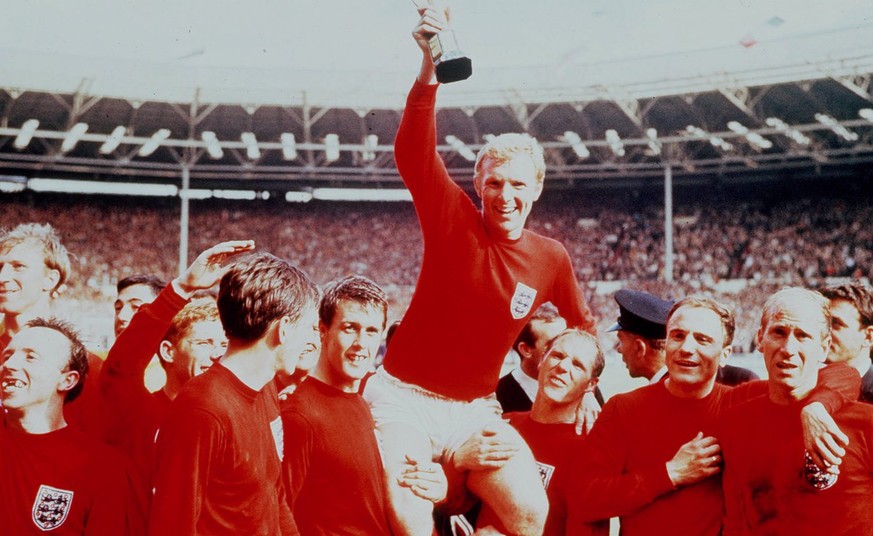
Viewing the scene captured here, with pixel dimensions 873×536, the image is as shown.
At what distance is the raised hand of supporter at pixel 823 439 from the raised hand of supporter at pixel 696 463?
385mm

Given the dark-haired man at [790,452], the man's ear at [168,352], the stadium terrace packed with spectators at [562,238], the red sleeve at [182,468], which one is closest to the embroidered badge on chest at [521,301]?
the dark-haired man at [790,452]

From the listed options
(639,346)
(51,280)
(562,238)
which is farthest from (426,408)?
(562,238)

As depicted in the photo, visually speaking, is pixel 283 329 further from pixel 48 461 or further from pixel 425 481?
pixel 48 461

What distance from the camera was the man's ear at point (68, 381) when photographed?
3051 mm

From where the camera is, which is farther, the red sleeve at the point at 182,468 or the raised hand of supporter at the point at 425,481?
the raised hand of supporter at the point at 425,481

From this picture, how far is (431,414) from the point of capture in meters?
3.28

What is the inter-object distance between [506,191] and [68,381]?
182cm

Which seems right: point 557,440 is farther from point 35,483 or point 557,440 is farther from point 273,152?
point 273,152

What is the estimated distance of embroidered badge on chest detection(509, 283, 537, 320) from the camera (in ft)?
10.9

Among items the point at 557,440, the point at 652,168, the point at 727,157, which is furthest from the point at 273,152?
the point at 557,440

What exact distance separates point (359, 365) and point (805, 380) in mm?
1699

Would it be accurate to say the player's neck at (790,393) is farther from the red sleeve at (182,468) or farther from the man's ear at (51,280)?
the man's ear at (51,280)

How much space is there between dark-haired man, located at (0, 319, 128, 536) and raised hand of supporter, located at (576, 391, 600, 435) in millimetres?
1908

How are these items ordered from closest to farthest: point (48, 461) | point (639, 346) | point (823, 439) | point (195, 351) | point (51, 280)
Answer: point (823, 439), point (48, 461), point (195, 351), point (51, 280), point (639, 346)
